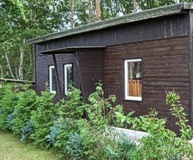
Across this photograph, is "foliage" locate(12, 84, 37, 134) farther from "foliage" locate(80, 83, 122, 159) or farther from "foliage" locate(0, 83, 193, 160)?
"foliage" locate(80, 83, 122, 159)

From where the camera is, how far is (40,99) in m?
7.48

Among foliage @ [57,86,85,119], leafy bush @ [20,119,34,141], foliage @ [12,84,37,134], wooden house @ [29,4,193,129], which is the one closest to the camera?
foliage @ [57,86,85,119]

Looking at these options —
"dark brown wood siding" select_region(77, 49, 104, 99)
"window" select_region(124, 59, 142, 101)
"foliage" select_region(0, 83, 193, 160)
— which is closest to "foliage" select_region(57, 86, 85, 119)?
"foliage" select_region(0, 83, 193, 160)

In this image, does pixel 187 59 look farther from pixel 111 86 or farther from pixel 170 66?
pixel 111 86

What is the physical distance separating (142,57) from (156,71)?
622 mm

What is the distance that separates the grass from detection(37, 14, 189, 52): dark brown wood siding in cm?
389

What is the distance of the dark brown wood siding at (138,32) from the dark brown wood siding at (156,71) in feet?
0.54

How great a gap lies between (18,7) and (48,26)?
15.9 m

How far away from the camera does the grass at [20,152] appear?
6.90m

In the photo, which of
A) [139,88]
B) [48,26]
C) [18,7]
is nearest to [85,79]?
[139,88]

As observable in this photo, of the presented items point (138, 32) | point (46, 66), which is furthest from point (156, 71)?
point (46, 66)

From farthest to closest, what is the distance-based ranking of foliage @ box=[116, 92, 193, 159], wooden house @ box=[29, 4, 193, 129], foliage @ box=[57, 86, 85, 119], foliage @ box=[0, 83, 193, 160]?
wooden house @ box=[29, 4, 193, 129] < foliage @ box=[57, 86, 85, 119] < foliage @ box=[0, 83, 193, 160] < foliage @ box=[116, 92, 193, 159]

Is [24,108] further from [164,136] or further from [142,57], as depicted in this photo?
[164,136]

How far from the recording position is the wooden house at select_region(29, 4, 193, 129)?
288 inches
